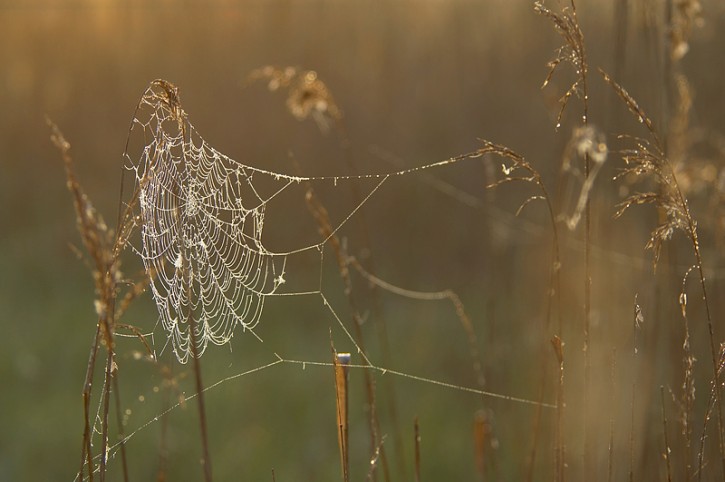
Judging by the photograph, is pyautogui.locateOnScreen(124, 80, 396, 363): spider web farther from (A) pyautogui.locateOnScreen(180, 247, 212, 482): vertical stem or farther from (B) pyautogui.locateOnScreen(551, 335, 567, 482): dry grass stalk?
(B) pyautogui.locateOnScreen(551, 335, 567, 482): dry grass stalk

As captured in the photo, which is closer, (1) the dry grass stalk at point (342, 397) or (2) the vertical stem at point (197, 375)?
(2) the vertical stem at point (197, 375)

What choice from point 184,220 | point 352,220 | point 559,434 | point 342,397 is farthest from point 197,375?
point 352,220

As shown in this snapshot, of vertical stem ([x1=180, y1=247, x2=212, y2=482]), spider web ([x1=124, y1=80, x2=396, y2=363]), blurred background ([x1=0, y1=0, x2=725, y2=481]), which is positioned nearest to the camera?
vertical stem ([x1=180, y1=247, x2=212, y2=482])

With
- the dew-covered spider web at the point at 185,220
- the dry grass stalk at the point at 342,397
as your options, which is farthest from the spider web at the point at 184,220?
the dry grass stalk at the point at 342,397

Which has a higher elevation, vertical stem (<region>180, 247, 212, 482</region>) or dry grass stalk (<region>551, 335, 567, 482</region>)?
vertical stem (<region>180, 247, 212, 482</region>)

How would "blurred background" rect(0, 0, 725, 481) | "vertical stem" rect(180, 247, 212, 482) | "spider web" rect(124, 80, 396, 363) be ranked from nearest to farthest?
1. "vertical stem" rect(180, 247, 212, 482)
2. "spider web" rect(124, 80, 396, 363)
3. "blurred background" rect(0, 0, 725, 481)

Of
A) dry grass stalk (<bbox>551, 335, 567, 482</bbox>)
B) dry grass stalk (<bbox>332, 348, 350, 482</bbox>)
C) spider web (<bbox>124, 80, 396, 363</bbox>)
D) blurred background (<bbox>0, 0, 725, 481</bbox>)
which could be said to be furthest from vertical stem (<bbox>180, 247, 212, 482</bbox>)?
blurred background (<bbox>0, 0, 725, 481</bbox>)

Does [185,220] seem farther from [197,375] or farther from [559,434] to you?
[197,375]

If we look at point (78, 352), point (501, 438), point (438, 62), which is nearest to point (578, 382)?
point (501, 438)

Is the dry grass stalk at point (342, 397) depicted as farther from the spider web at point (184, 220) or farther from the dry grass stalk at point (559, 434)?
the dry grass stalk at point (559, 434)

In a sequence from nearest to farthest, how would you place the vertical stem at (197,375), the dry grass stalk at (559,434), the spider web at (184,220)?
the vertical stem at (197,375)
the spider web at (184,220)
the dry grass stalk at (559,434)
